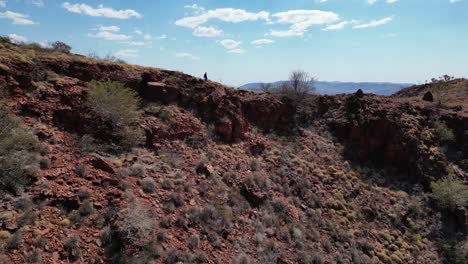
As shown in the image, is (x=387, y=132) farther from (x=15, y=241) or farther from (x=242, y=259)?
(x=15, y=241)

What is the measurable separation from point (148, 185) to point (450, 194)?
1380 cm

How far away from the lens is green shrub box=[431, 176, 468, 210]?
15.8 meters

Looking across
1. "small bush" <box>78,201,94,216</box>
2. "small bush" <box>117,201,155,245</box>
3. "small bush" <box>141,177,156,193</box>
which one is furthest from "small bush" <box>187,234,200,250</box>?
"small bush" <box>78,201,94,216</box>

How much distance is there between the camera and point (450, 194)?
15984 mm

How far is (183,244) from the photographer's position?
922 cm

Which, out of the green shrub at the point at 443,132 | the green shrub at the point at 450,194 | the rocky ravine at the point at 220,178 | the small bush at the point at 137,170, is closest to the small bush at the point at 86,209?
the rocky ravine at the point at 220,178

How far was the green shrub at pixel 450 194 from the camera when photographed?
15.8m

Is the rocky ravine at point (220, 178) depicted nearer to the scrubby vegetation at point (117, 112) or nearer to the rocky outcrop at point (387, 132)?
the rocky outcrop at point (387, 132)

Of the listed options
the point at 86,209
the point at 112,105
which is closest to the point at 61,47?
the point at 112,105

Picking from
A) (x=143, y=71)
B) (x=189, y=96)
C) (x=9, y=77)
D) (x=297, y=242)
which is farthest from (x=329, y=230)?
(x=9, y=77)

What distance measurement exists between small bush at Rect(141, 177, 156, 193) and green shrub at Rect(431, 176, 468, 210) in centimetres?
1326

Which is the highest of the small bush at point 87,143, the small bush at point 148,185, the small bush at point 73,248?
the small bush at point 87,143

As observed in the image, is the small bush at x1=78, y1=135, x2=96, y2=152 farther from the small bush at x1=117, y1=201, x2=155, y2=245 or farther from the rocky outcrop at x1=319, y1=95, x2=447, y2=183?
the rocky outcrop at x1=319, y1=95, x2=447, y2=183

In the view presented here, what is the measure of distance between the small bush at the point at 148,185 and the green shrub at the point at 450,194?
1326 centimetres
